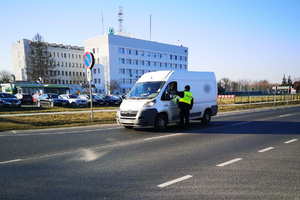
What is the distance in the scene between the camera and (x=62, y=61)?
300 ft

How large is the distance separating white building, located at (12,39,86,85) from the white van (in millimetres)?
76989

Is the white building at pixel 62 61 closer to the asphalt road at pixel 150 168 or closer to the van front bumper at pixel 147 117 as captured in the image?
the van front bumper at pixel 147 117

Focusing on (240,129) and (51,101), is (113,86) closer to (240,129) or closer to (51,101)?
(51,101)

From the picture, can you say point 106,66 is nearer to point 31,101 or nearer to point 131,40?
point 131,40

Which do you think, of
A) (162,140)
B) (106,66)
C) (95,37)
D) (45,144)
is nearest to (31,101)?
(45,144)

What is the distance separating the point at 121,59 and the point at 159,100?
64157 mm

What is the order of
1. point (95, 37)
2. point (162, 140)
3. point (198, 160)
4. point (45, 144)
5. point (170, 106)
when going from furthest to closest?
point (95, 37) < point (170, 106) < point (162, 140) < point (45, 144) < point (198, 160)

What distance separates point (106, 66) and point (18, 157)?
214 feet

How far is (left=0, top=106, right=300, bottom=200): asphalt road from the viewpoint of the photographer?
3518mm

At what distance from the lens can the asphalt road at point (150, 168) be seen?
3.52 m

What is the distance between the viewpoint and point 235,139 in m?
7.56

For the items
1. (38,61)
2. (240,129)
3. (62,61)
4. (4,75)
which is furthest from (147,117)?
(62,61)

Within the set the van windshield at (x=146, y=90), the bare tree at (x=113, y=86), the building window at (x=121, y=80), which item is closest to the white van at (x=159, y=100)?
the van windshield at (x=146, y=90)

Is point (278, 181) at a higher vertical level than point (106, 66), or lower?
lower
